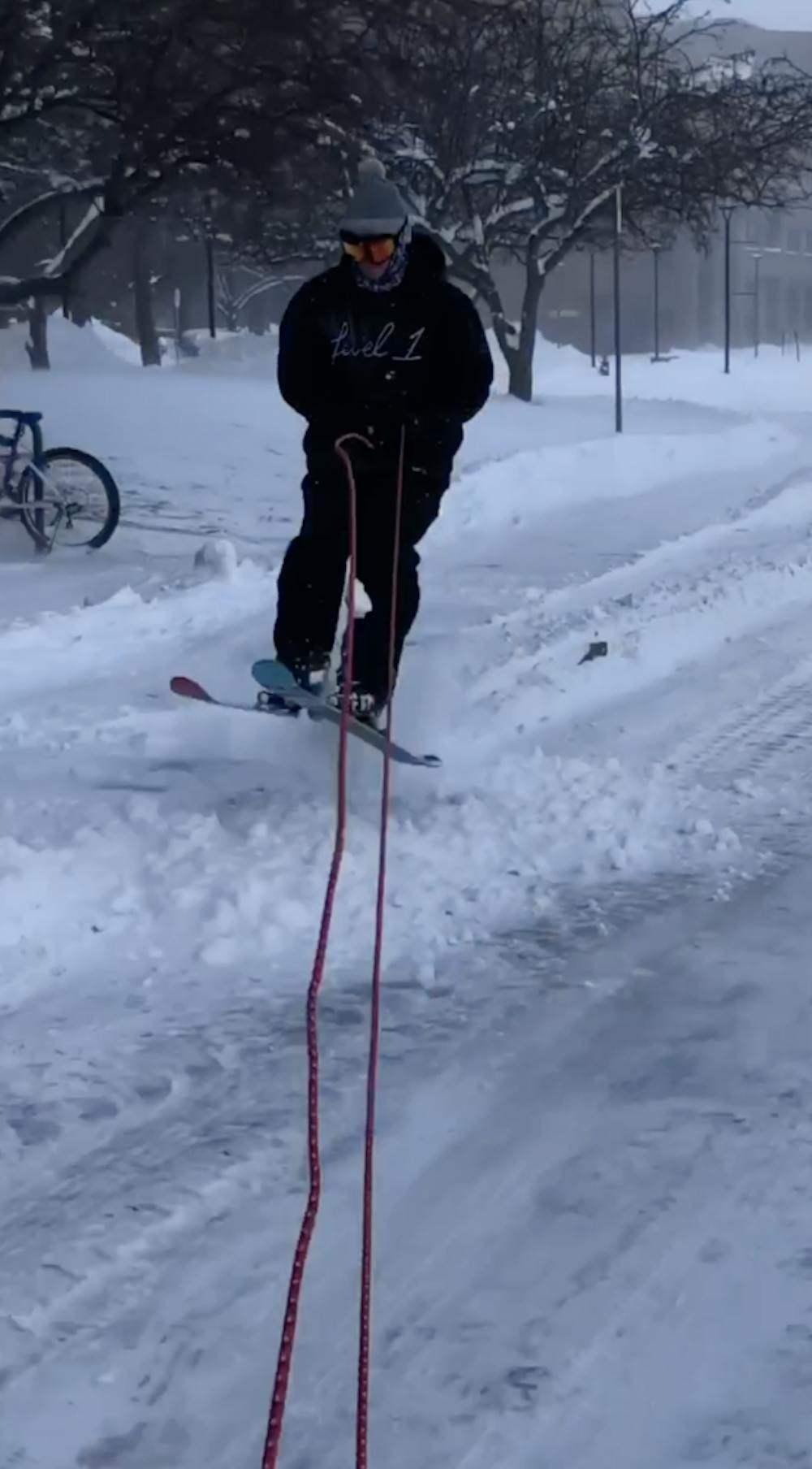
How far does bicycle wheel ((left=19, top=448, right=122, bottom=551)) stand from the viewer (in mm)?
10984

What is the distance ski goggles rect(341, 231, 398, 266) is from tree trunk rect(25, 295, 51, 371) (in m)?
20.9

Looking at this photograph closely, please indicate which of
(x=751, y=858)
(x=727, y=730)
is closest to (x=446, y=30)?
(x=727, y=730)

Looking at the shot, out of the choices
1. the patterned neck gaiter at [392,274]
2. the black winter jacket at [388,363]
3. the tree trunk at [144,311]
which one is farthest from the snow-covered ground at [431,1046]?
the tree trunk at [144,311]

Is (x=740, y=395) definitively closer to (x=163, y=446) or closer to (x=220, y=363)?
(x=220, y=363)

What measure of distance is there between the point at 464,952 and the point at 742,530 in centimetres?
893

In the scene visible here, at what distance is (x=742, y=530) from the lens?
13.2 metres

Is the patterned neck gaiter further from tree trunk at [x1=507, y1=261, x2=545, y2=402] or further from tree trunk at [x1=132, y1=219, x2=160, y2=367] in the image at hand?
tree trunk at [x1=132, y1=219, x2=160, y2=367]

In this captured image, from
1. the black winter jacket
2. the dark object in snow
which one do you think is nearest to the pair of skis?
the black winter jacket

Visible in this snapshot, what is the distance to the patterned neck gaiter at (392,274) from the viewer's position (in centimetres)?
592

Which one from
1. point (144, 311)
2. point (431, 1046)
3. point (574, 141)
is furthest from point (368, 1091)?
point (144, 311)

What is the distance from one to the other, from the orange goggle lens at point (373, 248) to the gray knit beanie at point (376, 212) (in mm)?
24

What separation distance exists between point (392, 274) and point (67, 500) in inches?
213

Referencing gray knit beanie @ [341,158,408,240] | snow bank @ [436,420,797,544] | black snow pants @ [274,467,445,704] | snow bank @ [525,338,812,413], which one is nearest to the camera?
gray knit beanie @ [341,158,408,240]

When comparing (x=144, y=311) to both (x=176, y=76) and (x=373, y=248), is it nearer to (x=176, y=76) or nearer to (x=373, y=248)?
(x=176, y=76)
